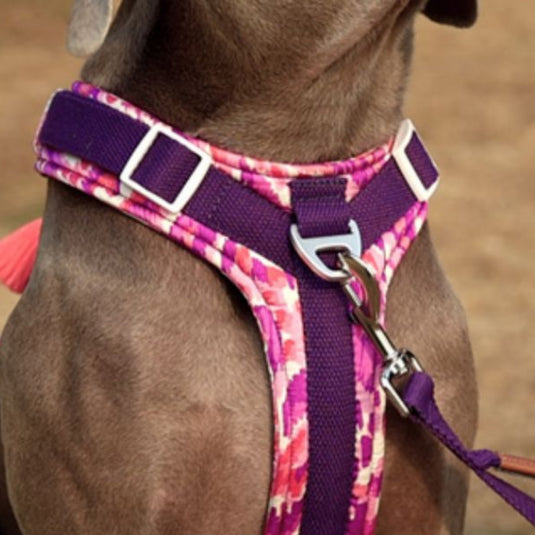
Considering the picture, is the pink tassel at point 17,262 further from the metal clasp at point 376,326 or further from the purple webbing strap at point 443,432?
the purple webbing strap at point 443,432

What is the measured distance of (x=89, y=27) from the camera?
192 centimetres

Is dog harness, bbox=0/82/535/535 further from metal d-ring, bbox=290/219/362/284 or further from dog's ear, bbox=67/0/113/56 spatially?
dog's ear, bbox=67/0/113/56

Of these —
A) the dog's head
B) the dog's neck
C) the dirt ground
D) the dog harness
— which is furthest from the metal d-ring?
the dirt ground

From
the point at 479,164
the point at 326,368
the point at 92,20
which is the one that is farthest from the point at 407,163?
the point at 479,164

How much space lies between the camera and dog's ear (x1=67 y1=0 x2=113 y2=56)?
6.29 feet

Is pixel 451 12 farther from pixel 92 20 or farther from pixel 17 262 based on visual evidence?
pixel 17 262

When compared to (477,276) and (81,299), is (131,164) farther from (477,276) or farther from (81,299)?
(477,276)

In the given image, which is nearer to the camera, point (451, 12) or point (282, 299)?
point (282, 299)

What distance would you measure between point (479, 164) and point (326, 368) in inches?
131

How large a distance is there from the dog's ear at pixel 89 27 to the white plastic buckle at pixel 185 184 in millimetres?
149

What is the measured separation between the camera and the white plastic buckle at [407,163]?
2162 mm

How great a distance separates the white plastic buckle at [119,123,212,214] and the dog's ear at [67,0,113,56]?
15cm

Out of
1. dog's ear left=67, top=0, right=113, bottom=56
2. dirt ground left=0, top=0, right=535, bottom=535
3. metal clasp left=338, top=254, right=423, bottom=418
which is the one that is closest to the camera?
dog's ear left=67, top=0, right=113, bottom=56

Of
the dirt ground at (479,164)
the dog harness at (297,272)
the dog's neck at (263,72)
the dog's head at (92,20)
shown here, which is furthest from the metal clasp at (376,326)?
the dirt ground at (479,164)
